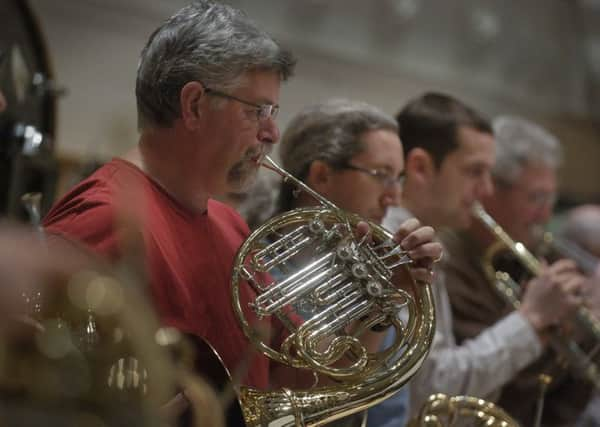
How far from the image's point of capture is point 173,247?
5.25 ft

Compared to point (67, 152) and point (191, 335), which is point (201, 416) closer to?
point (191, 335)

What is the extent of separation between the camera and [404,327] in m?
1.71

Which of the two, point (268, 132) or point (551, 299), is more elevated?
point (268, 132)

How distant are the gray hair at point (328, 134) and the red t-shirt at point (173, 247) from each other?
0.50 metres

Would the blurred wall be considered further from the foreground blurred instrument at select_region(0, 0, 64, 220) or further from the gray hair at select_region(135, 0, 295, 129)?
the gray hair at select_region(135, 0, 295, 129)

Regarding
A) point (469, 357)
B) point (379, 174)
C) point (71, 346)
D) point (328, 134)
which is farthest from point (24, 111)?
point (71, 346)

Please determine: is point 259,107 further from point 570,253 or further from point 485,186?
point 570,253

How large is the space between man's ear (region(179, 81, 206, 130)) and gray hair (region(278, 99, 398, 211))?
1.85 feet

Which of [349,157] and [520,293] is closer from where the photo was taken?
[349,157]

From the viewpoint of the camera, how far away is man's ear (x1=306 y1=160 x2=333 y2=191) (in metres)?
2.20

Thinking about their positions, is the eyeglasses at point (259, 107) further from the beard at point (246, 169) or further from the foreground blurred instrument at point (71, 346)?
the foreground blurred instrument at point (71, 346)

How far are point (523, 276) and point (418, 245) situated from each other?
5.31 feet

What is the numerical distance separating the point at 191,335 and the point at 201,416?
1.26 ft

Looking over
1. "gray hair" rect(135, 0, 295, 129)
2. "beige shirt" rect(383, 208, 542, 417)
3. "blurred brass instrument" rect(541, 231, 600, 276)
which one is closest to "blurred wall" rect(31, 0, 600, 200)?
"blurred brass instrument" rect(541, 231, 600, 276)
